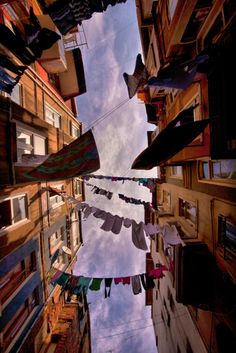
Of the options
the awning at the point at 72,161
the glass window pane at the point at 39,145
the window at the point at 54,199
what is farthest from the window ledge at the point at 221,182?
the window at the point at 54,199

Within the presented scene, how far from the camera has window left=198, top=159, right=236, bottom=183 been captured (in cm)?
692

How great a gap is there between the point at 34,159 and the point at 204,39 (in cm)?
856

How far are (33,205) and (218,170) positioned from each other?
9.97 meters

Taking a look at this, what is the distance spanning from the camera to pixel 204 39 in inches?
298

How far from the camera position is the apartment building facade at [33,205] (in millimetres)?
7961

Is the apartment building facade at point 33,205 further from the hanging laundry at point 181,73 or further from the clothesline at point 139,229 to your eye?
the hanging laundry at point 181,73

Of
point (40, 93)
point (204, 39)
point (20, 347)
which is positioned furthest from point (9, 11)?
point (20, 347)

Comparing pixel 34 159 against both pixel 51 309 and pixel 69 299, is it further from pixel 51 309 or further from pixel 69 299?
pixel 69 299

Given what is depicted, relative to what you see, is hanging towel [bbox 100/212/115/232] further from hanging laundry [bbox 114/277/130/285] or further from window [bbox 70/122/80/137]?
window [bbox 70/122/80/137]

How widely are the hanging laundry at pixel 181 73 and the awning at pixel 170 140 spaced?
908 millimetres

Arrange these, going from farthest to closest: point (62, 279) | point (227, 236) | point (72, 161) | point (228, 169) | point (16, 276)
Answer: point (62, 279), point (16, 276), point (227, 236), point (228, 169), point (72, 161)

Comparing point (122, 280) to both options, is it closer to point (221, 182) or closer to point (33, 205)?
point (33, 205)

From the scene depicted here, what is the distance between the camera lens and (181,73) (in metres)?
4.99

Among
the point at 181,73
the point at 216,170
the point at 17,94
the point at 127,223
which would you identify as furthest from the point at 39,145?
the point at 216,170
